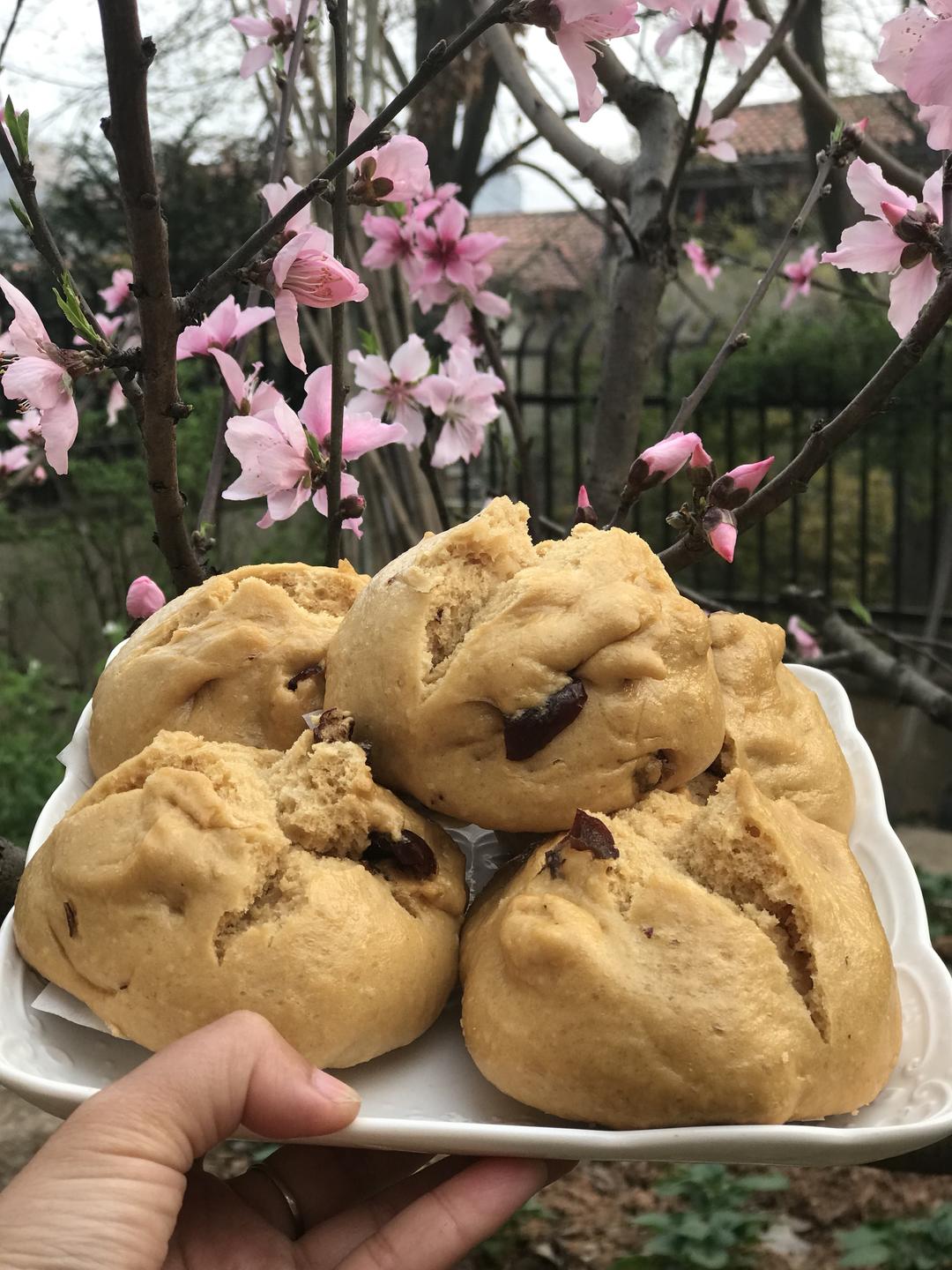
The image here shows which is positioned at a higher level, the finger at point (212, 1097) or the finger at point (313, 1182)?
the finger at point (212, 1097)

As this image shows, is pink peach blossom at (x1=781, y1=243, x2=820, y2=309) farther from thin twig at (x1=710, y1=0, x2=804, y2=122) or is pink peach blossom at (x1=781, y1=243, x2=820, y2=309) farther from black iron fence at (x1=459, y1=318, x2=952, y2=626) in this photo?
black iron fence at (x1=459, y1=318, x2=952, y2=626)

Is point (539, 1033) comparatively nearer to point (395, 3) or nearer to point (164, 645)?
point (164, 645)

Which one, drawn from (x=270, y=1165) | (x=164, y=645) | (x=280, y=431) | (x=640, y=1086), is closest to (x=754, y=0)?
(x=280, y=431)

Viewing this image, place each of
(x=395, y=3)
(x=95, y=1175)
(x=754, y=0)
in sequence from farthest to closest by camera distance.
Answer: (x=395, y=3), (x=754, y=0), (x=95, y=1175)

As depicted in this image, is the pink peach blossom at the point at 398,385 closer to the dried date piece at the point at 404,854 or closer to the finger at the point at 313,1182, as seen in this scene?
the dried date piece at the point at 404,854

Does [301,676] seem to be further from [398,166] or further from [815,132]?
[815,132]

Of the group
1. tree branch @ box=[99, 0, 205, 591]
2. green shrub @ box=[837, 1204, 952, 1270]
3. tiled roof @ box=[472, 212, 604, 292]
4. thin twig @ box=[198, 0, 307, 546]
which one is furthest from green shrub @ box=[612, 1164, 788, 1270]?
tiled roof @ box=[472, 212, 604, 292]

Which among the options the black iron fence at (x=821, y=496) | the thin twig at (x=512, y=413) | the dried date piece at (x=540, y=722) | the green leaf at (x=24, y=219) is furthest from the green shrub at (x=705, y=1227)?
the black iron fence at (x=821, y=496)
